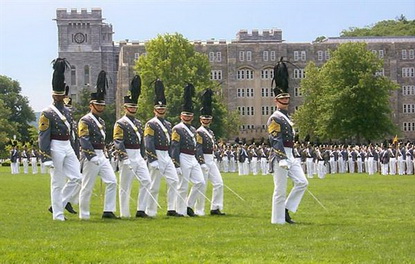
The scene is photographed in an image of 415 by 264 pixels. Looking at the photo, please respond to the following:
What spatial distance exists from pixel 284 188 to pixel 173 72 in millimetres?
77569

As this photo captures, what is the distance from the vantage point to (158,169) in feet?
65.5

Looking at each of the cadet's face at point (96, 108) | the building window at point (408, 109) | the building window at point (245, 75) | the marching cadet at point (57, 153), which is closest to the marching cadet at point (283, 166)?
the cadet's face at point (96, 108)

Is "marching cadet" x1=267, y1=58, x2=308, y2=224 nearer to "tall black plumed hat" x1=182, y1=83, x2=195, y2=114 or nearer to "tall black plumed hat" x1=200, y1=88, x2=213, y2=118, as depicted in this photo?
"tall black plumed hat" x1=182, y1=83, x2=195, y2=114

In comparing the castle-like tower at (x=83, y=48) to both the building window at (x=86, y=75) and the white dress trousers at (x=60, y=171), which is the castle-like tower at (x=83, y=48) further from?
the white dress trousers at (x=60, y=171)

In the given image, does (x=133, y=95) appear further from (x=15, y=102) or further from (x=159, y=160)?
(x=15, y=102)

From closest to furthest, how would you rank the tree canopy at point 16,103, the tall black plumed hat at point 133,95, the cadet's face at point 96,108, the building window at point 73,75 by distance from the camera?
the cadet's face at point 96,108 < the tall black plumed hat at point 133,95 < the tree canopy at point 16,103 < the building window at point 73,75

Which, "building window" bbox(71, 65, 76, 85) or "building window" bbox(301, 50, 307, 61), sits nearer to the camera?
"building window" bbox(301, 50, 307, 61)

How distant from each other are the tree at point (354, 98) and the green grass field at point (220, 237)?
216 ft

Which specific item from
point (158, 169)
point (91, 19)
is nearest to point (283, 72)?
point (158, 169)

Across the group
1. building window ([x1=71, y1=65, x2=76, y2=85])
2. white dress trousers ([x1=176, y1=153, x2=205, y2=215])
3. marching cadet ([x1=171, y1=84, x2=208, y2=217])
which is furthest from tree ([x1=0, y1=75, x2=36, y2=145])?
white dress trousers ([x1=176, y1=153, x2=205, y2=215])

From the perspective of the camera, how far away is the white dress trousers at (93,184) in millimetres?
18500

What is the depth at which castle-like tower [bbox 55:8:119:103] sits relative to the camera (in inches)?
5812

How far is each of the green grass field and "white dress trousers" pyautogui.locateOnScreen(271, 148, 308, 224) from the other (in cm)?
31

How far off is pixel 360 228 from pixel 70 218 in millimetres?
5954
